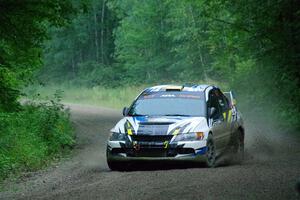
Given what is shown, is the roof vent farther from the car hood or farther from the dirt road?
the dirt road

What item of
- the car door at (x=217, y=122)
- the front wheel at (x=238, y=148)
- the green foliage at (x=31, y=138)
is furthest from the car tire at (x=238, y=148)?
the green foliage at (x=31, y=138)

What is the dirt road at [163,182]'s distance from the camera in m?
9.78

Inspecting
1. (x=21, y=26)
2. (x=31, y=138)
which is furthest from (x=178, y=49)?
(x=21, y=26)

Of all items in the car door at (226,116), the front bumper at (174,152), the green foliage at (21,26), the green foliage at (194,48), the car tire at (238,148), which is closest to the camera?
the green foliage at (21,26)

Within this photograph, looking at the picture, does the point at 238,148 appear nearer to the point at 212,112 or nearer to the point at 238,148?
the point at 238,148

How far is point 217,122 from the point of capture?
48.0 ft

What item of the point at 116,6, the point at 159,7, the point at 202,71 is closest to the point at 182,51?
the point at 202,71

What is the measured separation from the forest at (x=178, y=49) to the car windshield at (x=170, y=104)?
236cm

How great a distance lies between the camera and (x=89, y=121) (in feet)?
91.4

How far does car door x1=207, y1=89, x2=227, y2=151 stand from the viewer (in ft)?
47.0

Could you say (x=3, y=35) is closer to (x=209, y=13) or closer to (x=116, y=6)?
(x=209, y=13)

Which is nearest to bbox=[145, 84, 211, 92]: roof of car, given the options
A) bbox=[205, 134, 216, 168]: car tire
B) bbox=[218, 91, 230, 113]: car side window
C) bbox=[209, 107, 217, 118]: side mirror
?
bbox=[218, 91, 230, 113]: car side window

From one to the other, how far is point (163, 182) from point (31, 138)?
7.42 m

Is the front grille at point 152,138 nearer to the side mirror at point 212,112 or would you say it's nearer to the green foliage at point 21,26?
the side mirror at point 212,112
